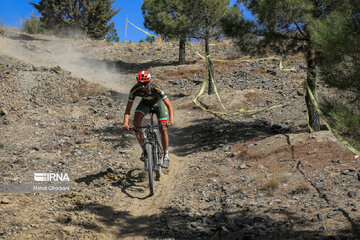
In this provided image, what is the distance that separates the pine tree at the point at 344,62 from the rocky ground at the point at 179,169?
142 cm

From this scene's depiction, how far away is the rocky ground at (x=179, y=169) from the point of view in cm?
524

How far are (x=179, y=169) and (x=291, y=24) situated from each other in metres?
5.37

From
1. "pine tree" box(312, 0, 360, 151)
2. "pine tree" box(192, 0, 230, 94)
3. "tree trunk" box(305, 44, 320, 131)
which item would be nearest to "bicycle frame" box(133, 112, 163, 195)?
"pine tree" box(312, 0, 360, 151)

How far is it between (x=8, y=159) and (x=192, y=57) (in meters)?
21.7

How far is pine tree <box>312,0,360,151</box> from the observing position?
5.05m

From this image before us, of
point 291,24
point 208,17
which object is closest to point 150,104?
point 291,24

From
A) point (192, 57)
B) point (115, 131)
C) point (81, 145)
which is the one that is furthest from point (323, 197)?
point (192, 57)

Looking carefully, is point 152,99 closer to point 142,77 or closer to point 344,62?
point 142,77

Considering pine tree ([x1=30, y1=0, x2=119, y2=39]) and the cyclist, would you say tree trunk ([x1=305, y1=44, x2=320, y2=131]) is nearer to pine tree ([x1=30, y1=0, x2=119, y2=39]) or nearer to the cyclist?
the cyclist

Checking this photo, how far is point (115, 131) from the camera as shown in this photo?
461 inches

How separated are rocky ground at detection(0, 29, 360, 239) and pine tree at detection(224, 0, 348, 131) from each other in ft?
5.82

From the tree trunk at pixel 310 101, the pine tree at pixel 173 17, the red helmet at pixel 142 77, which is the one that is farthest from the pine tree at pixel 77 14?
the red helmet at pixel 142 77

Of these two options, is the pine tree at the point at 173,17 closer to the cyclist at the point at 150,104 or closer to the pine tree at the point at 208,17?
the pine tree at the point at 208,17

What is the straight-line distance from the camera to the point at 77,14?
32.7 m
